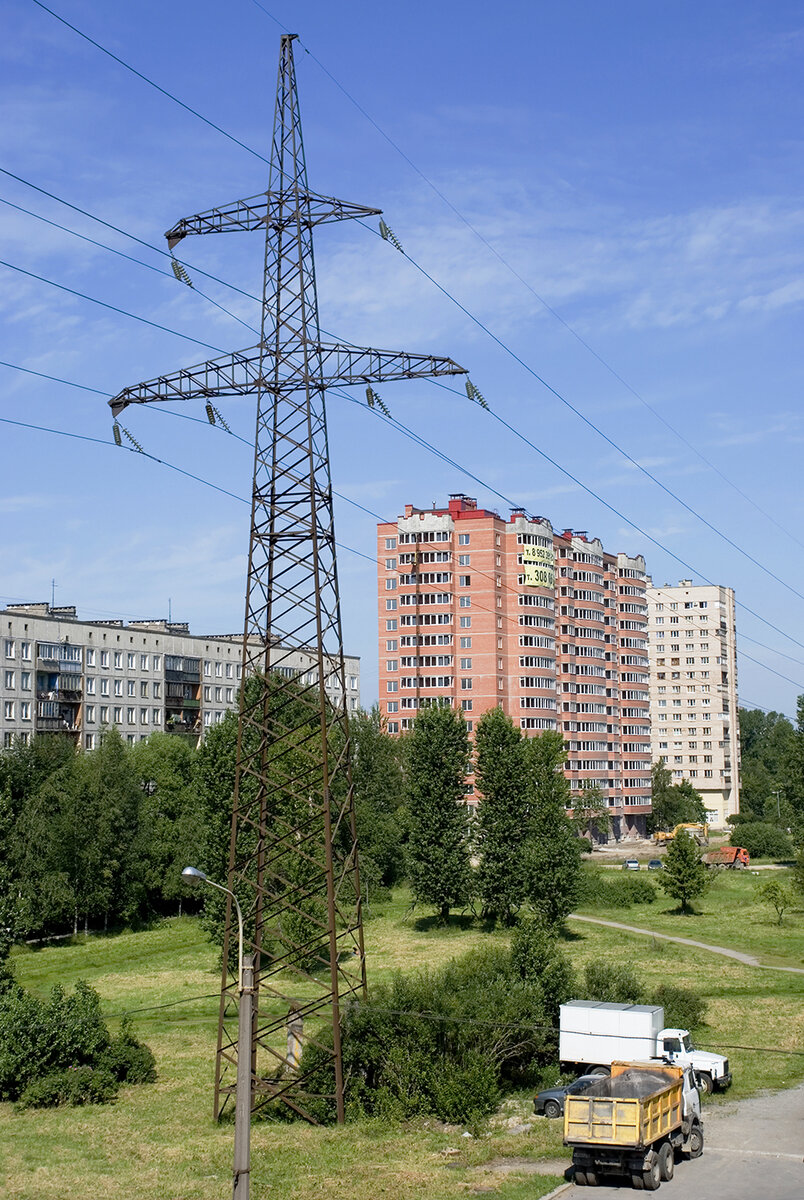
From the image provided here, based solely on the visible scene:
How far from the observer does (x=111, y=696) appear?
12556 centimetres

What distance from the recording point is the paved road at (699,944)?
59781 millimetres

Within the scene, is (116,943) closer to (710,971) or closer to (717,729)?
(710,971)

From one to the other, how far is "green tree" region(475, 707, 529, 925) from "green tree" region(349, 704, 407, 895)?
10.3 m

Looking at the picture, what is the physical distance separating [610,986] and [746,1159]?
516 inches

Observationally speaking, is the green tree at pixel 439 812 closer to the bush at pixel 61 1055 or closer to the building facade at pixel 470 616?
the bush at pixel 61 1055

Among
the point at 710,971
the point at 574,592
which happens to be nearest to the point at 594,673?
the point at 574,592

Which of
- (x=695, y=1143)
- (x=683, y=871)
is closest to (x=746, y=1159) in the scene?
(x=695, y=1143)

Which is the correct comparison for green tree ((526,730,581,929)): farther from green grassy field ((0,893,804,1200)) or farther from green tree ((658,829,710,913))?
green grassy field ((0,893,804,1200))

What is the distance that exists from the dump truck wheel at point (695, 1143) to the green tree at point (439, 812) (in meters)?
46.2

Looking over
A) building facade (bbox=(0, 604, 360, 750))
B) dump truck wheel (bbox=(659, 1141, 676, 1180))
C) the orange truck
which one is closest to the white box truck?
dump truck wheel (bbox=(659, 1141, 676, 1180))

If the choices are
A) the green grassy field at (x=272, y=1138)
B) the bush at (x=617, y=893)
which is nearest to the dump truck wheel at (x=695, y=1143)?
the green grassy field at (x=272, y=1138)

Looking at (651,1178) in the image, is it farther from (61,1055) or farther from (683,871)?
(683,871)

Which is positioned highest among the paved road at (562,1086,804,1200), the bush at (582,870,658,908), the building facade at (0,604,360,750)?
the building facade at (0,604,360,750)

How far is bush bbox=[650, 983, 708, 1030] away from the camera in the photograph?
44125 mm
